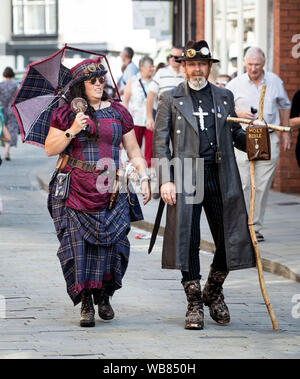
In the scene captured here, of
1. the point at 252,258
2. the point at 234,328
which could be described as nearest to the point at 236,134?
the point at 252,258

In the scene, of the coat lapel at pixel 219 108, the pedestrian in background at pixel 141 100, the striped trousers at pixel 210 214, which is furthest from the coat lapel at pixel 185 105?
the pedestrian in background at pixel 141 100

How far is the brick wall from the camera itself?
15.7m

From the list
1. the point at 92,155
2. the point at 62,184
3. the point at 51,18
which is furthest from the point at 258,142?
the point at 51,18

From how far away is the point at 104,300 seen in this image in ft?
25.5

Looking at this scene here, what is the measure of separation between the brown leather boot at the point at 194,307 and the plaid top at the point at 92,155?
807 millimetres

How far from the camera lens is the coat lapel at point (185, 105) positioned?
7461mm

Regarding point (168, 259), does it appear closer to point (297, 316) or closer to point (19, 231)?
point (297, 316)

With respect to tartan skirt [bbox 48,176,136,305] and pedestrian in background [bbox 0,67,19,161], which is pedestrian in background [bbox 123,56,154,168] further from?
tartan skirt [bbox 48,176,136,305]

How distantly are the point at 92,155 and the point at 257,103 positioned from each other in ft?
12.9

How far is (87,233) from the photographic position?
24.6ft

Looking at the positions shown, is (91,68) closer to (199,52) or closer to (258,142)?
(199,52)

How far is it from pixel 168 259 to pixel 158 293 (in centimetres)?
145

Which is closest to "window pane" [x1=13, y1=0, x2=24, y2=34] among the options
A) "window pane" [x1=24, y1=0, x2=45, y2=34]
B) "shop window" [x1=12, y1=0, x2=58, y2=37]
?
"shop window" [x1=12, y1=0, x2=58, y2=37]

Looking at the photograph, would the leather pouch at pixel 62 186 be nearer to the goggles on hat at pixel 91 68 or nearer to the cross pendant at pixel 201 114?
the goggles on hat at pixel 91 68
